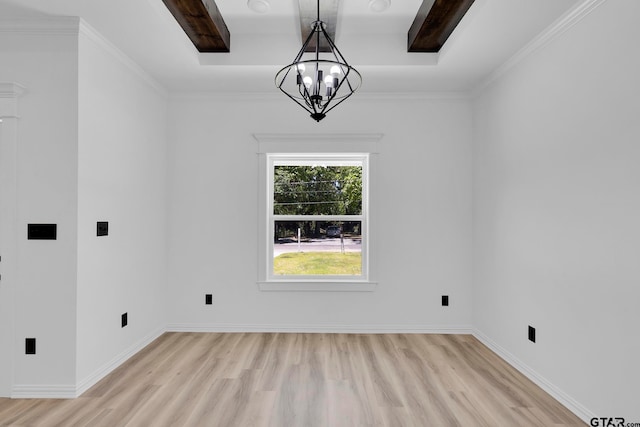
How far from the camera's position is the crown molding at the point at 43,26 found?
249 cm

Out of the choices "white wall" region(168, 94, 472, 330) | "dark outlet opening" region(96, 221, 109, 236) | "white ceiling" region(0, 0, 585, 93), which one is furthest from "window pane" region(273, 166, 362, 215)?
"dark outlet opening" region(96, 221, 109, 236)

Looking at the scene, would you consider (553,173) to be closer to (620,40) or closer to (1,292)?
(620,40)

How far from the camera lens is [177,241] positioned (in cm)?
398

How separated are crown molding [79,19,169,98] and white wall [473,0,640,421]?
136 inches

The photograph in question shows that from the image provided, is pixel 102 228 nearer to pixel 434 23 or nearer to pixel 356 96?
pixel 356 96

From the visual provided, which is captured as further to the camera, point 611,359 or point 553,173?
point 553,173

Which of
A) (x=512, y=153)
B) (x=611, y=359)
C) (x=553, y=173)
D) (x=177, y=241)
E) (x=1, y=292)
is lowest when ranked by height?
(x=611, y=359)

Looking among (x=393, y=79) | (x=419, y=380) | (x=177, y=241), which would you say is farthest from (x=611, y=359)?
(x=177, y=241)

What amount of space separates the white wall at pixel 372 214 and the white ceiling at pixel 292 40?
31cm

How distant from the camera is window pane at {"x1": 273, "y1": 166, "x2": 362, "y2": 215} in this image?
4141 millimetres

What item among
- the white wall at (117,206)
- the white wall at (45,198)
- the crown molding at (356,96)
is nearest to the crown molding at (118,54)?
the white wall at (117,206)

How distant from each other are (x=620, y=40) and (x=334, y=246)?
2990 millimetres

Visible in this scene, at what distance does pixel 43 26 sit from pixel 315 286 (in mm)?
3244

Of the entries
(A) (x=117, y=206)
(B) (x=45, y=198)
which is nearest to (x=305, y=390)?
(A) (x=117, y=206)
